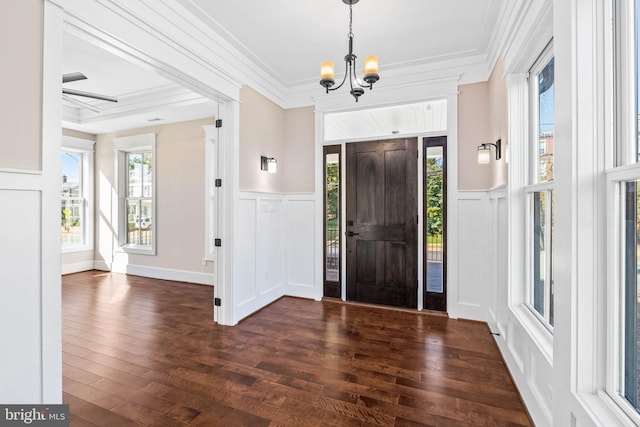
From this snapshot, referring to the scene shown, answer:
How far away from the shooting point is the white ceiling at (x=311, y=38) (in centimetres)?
251

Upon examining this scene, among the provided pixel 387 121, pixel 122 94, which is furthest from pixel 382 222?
pixel 122 94

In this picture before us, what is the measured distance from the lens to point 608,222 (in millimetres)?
1146

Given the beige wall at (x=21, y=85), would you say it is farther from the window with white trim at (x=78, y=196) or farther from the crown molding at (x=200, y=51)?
the window with white trim at (x=78, y=196)

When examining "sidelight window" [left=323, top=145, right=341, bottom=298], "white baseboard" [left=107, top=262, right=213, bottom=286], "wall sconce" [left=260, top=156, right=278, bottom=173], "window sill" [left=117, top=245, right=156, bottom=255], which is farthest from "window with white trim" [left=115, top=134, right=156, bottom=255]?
"sidelight window" [left=323, top=145, right=341, bottom=298]

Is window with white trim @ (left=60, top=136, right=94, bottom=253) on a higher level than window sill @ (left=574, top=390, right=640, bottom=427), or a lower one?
higher

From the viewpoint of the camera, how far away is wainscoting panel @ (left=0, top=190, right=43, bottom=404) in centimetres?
146

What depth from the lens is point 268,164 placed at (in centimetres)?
388

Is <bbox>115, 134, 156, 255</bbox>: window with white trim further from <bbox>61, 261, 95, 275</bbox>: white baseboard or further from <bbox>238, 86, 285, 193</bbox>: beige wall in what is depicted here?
<bbox>238, 86, 285, 193</bbox>: beige wall

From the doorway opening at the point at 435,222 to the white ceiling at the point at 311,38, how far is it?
3.55 ft

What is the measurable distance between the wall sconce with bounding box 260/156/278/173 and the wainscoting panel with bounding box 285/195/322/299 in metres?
0.55

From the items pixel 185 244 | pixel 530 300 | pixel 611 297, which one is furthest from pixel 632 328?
pixel 185 244

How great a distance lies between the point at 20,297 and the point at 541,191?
3259 mm

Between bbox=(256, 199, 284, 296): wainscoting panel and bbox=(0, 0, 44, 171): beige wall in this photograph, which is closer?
bbox=(0, 0, 44, 171): beige wall

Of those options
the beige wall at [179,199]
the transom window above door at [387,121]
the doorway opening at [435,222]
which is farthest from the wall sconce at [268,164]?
the doorway opening at [435,222]
